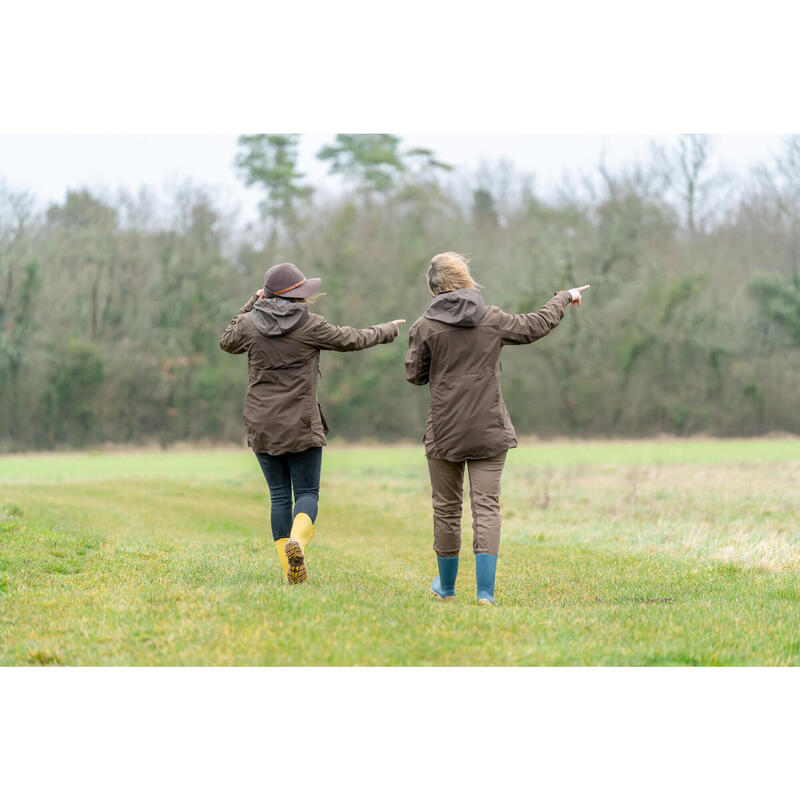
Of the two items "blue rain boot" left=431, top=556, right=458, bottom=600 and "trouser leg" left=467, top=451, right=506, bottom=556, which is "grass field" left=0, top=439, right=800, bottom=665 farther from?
"trouser leg" left=467, top=451, right=506, bottom=556

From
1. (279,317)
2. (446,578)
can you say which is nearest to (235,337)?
(279,317)

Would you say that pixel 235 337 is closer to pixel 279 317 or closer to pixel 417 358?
pixel 279 317

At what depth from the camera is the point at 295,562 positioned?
259 inches

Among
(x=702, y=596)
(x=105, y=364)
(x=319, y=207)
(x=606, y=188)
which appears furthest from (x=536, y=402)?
(x=702, y=596)

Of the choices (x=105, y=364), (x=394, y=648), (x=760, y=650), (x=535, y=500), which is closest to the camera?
(x=394, y=648)

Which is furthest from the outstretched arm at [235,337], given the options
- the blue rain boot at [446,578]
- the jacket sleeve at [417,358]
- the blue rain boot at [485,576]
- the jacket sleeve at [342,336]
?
the blue rain boot at [485,576]

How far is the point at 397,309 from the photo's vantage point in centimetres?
4075

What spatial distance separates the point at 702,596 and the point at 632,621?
1.49 metres

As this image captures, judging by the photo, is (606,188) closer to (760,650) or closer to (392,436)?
(392,436)

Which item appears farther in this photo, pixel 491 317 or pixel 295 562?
pixel 295 562

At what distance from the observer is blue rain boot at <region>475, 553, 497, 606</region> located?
6367mm

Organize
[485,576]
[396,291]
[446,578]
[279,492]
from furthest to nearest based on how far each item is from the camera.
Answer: [396,291]
[279,492]
[446,578]
[485,576]

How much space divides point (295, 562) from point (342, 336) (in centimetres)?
163

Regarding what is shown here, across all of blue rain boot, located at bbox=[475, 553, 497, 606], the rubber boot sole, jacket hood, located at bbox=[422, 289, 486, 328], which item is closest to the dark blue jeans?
the rubber boot sole
